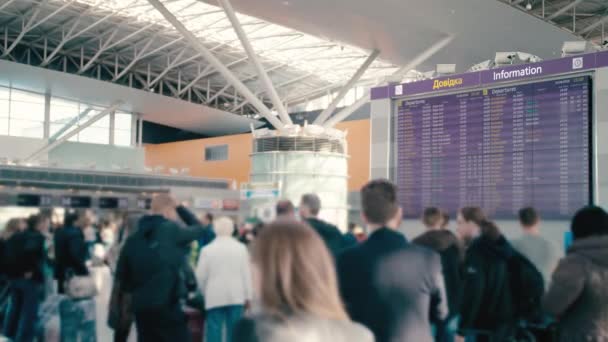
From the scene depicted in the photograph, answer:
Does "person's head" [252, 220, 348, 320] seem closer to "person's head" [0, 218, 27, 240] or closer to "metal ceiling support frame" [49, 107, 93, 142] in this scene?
"person's head" [0, 218, 27, 240]

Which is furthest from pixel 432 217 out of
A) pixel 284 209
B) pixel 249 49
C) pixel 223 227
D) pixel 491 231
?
pixel 249 49

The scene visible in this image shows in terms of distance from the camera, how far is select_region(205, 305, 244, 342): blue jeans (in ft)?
22.2

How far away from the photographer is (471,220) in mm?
6262

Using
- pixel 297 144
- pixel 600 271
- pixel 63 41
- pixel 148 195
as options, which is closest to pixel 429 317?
pixel 600 271

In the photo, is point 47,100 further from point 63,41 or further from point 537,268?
point 537,268

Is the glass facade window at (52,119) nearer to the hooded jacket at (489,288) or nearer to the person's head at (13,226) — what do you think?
the person's head at (13,226)

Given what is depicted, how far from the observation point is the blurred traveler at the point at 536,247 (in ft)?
20.7

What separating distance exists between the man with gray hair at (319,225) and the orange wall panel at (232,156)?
24924 mm

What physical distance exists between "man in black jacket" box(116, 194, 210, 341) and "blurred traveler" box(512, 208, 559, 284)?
10.1ft

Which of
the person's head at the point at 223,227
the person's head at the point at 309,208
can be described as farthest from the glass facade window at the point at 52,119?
the person's head at the point at 309,208

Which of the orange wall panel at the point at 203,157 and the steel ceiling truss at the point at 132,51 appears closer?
the steel ceiling truss at the point at 132,51

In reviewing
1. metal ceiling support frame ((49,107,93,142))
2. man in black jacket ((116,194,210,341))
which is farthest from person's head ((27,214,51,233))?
metal ceiling support frame ((49,107,93,142))

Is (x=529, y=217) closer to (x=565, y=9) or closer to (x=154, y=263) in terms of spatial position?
(x=154, y=263)

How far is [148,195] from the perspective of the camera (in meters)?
9.37
